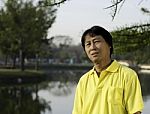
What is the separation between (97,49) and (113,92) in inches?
9.8

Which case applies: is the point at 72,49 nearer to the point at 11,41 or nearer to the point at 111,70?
the point at 11,41

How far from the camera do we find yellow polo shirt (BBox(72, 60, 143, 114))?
2.11 metres

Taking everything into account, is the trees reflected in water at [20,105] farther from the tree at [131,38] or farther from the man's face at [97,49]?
the man's face at [97,49]

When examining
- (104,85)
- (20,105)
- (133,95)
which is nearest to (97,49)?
(104,85)

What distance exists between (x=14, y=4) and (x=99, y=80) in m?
30.9

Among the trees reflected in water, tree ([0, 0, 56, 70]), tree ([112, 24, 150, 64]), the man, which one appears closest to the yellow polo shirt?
the man

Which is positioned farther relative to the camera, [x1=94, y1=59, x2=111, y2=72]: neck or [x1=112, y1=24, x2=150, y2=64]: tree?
[x1=112, y1=24, x2=150, y2=64]: tree

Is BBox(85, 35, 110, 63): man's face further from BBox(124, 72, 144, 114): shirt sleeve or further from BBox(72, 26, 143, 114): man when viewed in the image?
BBox(124, 72, 144, 114): shirt sleeve

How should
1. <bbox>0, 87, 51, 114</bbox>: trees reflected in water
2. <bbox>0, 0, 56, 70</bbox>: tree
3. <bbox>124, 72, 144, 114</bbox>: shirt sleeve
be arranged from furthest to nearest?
<bbox>0, 0, 56, 70</bbox>: tree → <bbox>0, 87, 51, 114</bbox>: trees reflected in water → <bbox>124, 72, 144, 114</bbox>: shirt sleeve

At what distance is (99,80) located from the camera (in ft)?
7.23

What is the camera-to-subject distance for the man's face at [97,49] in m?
2.21

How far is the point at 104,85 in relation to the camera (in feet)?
7.13

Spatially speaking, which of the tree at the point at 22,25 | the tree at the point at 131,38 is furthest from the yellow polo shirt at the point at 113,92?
the tree at the point at 22,25

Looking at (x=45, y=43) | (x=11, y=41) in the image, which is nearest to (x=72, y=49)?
(x=45, y=43)
